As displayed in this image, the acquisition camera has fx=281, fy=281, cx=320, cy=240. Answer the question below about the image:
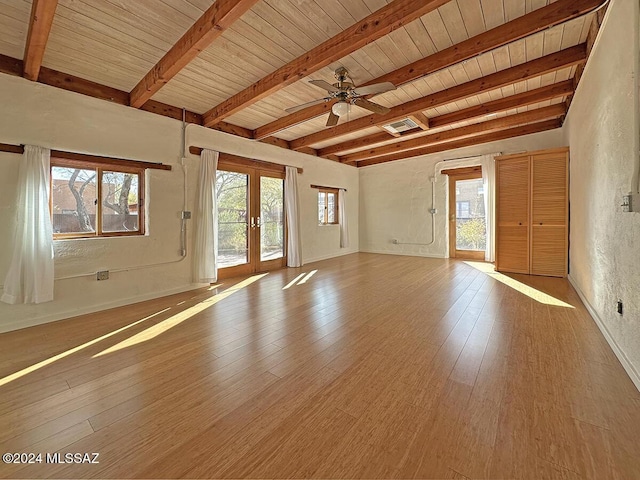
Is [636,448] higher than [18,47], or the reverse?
[18,47]

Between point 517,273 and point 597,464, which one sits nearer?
point 597,464

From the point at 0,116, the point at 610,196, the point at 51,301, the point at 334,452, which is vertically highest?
the point at 0,116

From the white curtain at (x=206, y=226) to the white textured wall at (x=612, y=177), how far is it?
4582mm

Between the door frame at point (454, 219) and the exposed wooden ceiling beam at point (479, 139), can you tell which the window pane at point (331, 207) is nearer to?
the exposed wooden ceiling beam at point (479, 139)

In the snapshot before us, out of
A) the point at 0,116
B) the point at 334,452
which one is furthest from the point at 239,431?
the point at 0,116

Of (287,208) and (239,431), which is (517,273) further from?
(239,431)

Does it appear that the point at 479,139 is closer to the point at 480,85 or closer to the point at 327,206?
the point at 480,85

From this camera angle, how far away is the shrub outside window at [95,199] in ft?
10.6

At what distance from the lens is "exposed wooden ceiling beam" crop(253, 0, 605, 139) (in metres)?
2.31

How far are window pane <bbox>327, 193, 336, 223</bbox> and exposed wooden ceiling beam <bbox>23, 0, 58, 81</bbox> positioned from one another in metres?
5.65

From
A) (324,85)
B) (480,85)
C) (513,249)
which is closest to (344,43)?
(324,85)

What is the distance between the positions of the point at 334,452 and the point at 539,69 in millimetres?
4280

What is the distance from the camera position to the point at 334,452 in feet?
4.20


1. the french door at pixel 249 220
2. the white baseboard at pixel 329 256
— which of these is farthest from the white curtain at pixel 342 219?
the french door at pixel 249 220
